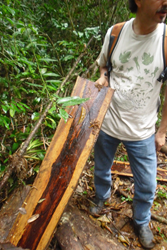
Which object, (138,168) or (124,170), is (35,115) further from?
(124,170)

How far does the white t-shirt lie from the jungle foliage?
1.77 feet

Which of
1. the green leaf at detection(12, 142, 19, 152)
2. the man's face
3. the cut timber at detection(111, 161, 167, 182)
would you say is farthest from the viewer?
the cut timber at detection(111, 161, 167, 182)

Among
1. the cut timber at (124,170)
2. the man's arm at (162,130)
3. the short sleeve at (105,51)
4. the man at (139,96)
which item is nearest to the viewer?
the man at (139,96)

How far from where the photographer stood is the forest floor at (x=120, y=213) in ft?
6.66

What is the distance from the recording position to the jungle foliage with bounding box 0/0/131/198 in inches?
65.5

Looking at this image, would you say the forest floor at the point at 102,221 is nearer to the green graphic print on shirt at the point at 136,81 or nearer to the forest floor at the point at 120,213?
the forest floor at the point at 120,213

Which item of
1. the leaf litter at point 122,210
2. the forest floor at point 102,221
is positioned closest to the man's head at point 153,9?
the forest floor at point 102,221

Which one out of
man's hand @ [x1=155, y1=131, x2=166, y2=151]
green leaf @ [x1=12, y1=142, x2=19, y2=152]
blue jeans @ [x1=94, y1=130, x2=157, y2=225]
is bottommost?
blue jeans @ [x1=94, y1=130, x2=157, y2=225]

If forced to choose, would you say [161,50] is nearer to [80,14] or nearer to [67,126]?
[67,126]

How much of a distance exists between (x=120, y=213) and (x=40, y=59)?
2.08 metres

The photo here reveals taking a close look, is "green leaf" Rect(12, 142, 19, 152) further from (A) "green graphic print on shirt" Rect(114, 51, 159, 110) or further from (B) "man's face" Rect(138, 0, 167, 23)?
(B) "man's face" Rect(138, 0, 167, 23)

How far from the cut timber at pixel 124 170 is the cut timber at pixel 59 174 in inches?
61.9

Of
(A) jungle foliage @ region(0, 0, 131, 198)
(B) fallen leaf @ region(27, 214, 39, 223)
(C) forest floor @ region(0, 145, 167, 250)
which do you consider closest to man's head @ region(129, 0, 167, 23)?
(A) jungle foliage @ region(0, 0, 131, 198)

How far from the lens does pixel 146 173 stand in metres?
1.73
